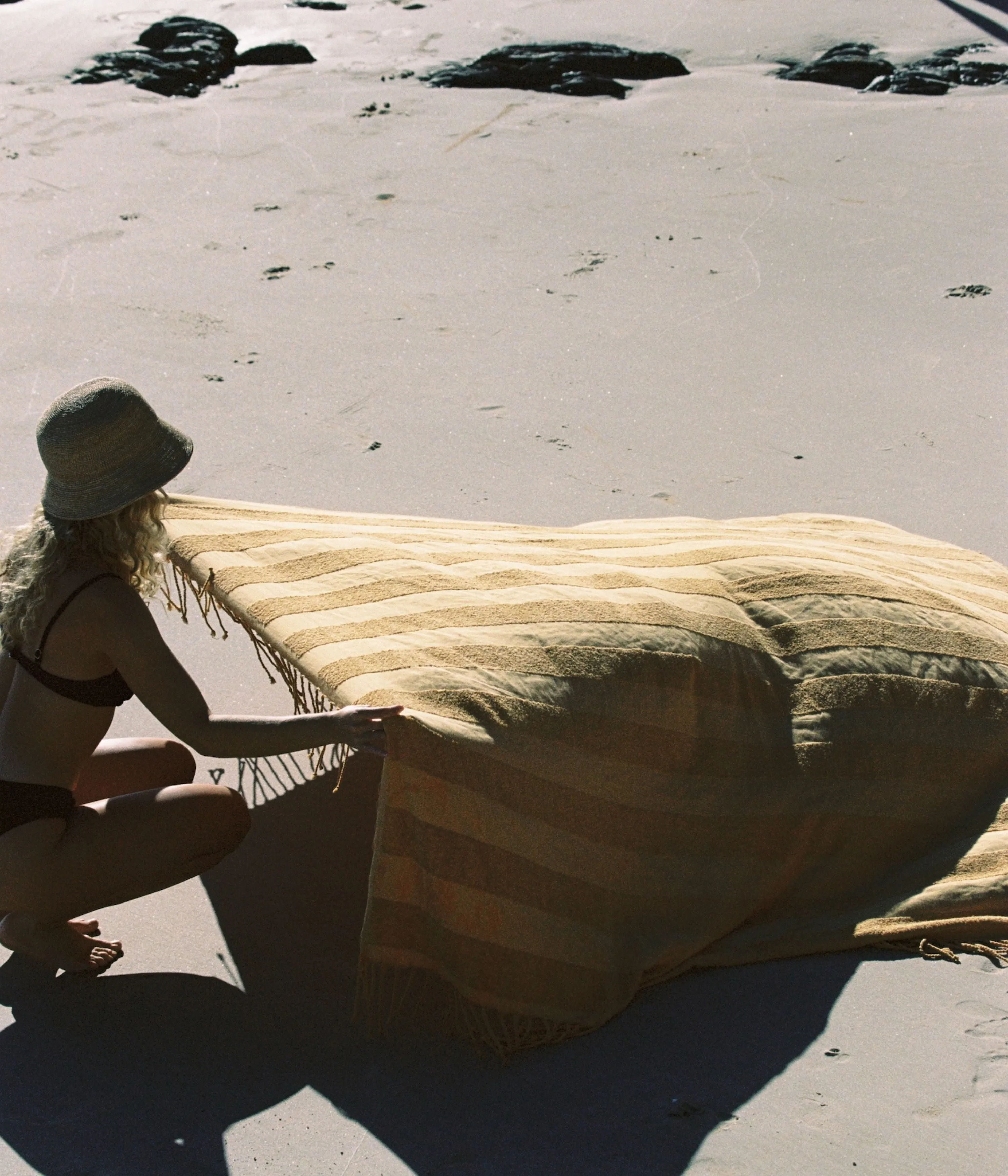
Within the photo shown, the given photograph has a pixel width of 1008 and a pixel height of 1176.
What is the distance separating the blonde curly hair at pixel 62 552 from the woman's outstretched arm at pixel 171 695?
0.08 meters

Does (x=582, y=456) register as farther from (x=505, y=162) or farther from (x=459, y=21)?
(x=459, y=21)

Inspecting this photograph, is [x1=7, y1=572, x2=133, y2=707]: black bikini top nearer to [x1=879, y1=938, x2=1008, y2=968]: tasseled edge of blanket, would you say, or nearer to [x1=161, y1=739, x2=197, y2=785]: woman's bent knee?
[x1=161, y1=739, x2=197, y2=785]: woman's bent knee

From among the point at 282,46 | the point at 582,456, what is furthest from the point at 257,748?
the point at 282,46

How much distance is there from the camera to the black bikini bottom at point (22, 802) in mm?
2367

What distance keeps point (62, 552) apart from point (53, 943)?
0.78 m

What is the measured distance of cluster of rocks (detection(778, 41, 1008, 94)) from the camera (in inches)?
317

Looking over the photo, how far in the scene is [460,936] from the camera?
2.27m

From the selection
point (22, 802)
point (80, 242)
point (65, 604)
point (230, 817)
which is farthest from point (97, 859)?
point (80, 242)

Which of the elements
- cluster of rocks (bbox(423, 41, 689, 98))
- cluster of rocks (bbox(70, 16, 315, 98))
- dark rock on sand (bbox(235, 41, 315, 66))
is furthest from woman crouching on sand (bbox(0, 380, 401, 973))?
dark rock on sand (bbox(235, 41, 315, 66))

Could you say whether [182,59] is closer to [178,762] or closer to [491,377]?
[491,377]

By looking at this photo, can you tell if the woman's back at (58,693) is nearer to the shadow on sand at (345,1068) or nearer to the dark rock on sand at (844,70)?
the shadow on sand at (345,1068)

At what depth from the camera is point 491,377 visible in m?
5.22

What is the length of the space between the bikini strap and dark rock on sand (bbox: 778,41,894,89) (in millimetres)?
7291

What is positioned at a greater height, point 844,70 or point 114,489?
point 844,70
